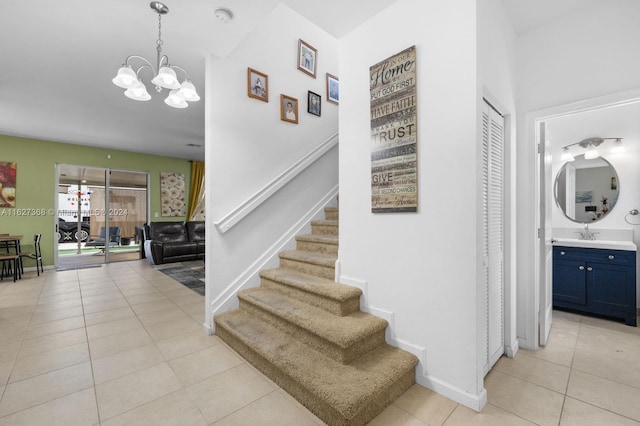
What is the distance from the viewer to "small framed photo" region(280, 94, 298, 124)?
10.8 ft

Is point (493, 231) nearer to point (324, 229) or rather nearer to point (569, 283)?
point (324, 229)

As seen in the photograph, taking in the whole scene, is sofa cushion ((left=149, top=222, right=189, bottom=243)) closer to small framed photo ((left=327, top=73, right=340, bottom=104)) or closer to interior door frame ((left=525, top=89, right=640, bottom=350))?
small framed photo ((left=327, top=73, right=340, bottom=104))

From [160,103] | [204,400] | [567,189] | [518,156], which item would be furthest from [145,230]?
[567,189]

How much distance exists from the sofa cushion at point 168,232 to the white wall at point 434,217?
627 centimetres

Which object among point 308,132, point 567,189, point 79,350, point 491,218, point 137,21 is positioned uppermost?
point 137,21

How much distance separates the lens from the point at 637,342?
95.3 inches

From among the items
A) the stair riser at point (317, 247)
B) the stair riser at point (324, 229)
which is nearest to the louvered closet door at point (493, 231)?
the stair riser at point (317, 247)

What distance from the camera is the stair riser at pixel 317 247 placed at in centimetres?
287

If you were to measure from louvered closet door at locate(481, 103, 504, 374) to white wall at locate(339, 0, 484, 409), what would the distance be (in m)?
0.28

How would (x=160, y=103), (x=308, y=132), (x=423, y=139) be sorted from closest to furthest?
(x=423, y=139)
(x=308, y=132)
(x=160, y=103)

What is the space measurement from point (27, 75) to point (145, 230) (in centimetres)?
429

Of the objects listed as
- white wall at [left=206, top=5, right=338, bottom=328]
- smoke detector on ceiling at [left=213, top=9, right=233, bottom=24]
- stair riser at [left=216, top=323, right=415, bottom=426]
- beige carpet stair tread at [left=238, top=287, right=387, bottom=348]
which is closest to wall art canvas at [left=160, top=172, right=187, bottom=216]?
white wall at [left=206, top=5, right=338, bottom=328]

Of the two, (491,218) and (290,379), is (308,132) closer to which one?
(491,218)

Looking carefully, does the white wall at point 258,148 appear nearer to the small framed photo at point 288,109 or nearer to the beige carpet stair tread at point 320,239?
the small framed photo at point 288,109
